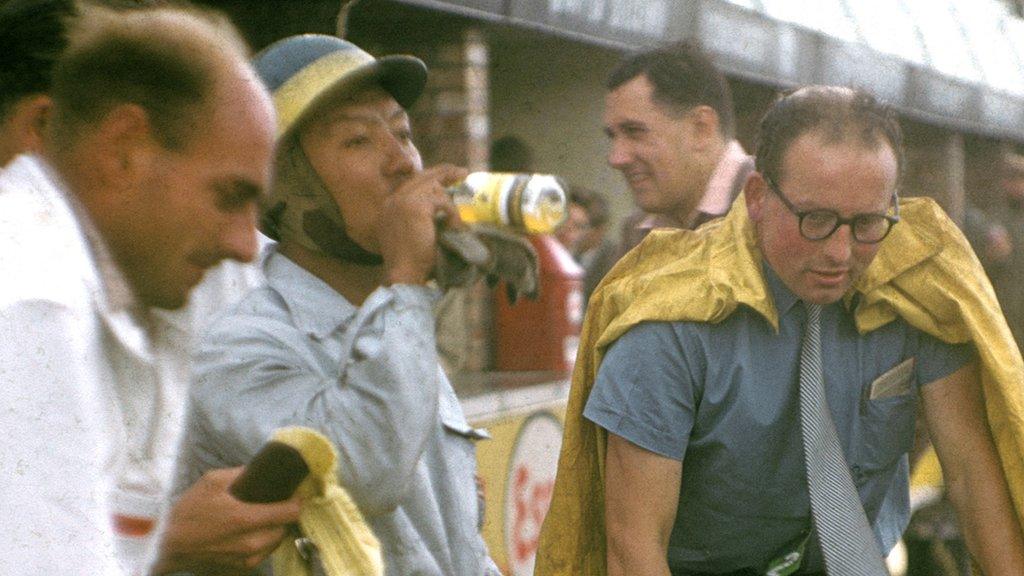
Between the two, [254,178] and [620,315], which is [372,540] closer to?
[254,178]

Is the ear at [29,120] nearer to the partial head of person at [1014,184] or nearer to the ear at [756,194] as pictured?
the ear at [756,194]

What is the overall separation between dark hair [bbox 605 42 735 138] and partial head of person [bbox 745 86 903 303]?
155 cm

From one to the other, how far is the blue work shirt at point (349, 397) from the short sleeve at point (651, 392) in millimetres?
476

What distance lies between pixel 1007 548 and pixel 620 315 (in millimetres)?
822

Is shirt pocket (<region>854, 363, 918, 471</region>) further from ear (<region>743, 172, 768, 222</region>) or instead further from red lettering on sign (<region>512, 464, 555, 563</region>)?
red lettering on sign (<region>512, 464, 555, 563</region>)

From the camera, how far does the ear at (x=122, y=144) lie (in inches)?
61.0

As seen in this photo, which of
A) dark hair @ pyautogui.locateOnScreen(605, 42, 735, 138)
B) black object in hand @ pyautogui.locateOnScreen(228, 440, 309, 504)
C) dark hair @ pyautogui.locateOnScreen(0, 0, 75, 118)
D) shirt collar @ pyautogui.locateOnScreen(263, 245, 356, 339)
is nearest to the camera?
black object in hand @ pyautogui.locateOnScreen(228, 440, 309, 504)

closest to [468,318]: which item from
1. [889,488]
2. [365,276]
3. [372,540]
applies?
[889,488]

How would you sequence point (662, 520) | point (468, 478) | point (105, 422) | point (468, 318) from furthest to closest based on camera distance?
point (468, 318)
point (662, 520)
point (468, 478)
point (105, 422)

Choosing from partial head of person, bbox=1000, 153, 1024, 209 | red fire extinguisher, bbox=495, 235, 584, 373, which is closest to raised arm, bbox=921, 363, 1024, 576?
red fire extinguisher, bbox=495, 235, 584, 373

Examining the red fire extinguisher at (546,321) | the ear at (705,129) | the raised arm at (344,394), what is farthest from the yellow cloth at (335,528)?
the red fire extinguisher at (546,321)

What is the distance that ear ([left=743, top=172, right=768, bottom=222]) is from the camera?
2.80 meters

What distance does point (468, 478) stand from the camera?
2.38m

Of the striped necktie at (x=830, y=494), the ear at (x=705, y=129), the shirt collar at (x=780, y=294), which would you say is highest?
the ear at (x=705, y=129)
